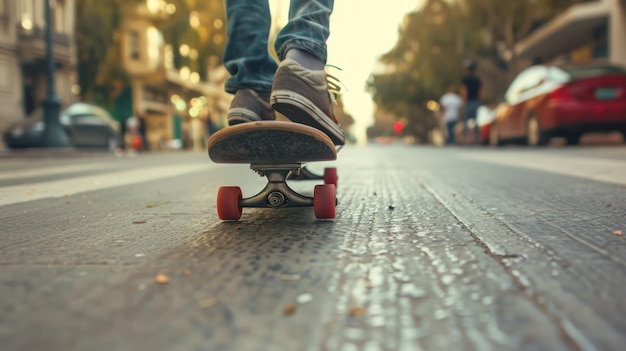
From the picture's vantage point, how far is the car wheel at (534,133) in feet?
31.9

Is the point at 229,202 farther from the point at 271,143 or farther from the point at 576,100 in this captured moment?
the point at 576,100

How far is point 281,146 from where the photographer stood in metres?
1.97

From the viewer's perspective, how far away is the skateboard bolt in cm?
209

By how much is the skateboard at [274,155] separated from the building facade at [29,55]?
18.1m

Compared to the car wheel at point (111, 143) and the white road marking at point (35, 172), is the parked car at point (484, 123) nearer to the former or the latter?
the white road marking at point (35, 172)

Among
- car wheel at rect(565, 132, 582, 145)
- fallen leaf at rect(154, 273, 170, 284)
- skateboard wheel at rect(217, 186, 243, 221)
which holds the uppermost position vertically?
car wheel at rect(565, 132, 582, 145)

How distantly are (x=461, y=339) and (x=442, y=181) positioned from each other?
119 inches

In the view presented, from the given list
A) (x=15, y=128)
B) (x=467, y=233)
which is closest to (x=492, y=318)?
(x=467, y=233)

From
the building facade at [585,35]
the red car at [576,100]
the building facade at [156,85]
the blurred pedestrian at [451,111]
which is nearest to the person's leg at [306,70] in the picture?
the red car at [576,100]

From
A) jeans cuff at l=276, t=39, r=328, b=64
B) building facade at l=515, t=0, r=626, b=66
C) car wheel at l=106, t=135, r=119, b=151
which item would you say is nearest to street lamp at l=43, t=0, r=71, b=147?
car wheel at l=106, t=135, r=119, b=151

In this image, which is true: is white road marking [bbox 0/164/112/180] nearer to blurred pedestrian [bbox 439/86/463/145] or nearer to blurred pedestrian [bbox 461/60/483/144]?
blurred pedestrian [bbox 461/60/483/144]

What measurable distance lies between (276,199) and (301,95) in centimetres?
40

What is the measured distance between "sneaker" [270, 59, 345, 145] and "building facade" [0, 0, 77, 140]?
18.2m

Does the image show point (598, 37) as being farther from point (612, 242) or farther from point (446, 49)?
point (612, 242)
